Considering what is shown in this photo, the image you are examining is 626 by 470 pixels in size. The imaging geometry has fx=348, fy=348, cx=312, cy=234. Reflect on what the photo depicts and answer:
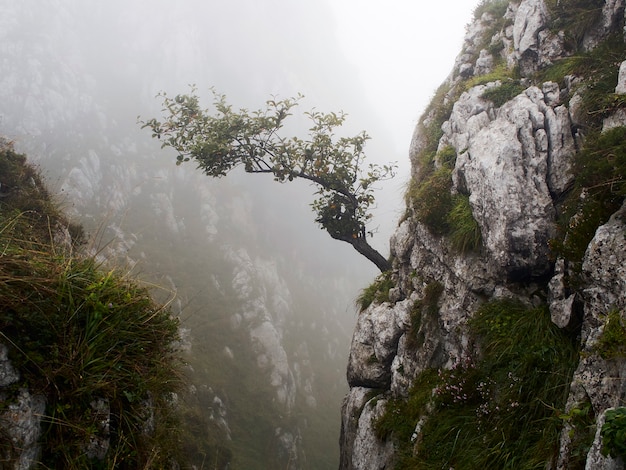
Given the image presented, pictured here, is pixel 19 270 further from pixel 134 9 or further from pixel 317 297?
pixel 134 9

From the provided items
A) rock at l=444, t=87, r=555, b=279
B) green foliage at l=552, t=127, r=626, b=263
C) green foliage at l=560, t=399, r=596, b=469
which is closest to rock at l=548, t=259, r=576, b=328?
green foliage at l=552, t=127, r=626, b=263

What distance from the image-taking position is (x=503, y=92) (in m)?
10.2

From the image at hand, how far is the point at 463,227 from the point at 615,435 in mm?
5940

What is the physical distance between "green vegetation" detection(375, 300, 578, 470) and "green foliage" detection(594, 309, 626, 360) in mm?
1022

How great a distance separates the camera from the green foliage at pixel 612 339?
13.8 feet

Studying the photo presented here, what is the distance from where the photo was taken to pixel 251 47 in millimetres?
91500

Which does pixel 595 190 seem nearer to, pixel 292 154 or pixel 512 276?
pixel 512 276

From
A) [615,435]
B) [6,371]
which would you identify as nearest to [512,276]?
[615,435]

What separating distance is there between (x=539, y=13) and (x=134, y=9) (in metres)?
105

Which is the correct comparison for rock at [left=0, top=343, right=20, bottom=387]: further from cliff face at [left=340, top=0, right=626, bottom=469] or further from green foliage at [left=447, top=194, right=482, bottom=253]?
green foliage at [left=447, top=194, right=482, bottom=253]

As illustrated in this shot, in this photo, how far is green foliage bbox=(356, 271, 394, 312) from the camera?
12406mm

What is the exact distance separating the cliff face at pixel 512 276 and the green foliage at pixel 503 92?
0.04 metres

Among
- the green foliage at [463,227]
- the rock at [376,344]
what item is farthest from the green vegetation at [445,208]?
the rock at [376,344]

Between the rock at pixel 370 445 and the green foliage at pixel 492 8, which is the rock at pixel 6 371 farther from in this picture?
the green foliage at pixel 492 8
